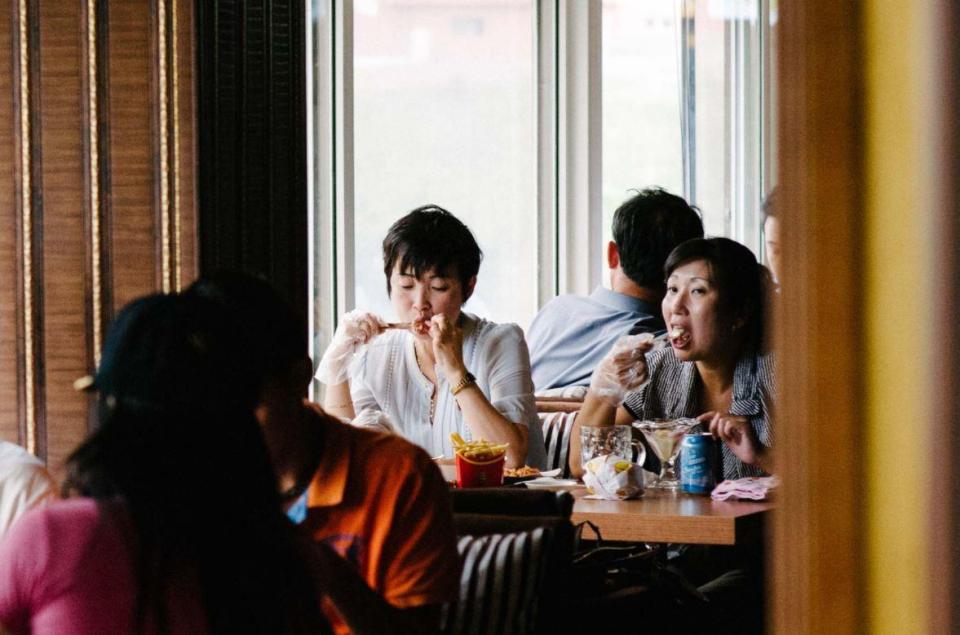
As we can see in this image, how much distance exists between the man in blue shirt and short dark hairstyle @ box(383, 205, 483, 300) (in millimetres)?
883

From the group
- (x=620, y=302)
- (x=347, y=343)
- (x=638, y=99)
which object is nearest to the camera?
(x=347, y=343)

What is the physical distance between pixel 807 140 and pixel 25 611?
818 millimetres

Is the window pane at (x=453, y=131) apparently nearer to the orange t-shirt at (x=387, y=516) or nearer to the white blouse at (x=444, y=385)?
the white blouse at (x=444, y=385)

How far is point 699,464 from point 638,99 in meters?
2.97

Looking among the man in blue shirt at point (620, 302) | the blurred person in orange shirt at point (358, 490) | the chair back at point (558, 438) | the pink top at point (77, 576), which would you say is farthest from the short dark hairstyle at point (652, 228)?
the pink top at point (77, 576)

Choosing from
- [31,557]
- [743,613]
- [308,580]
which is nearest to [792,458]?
[308,580]

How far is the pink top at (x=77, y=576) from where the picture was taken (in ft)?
3.62

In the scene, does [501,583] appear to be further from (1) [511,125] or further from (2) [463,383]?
(1) [511,125]

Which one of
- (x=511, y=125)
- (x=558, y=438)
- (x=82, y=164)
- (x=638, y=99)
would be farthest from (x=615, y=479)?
(x=638, y=99)

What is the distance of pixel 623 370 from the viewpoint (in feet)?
10.8

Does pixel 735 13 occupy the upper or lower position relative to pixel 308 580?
upper

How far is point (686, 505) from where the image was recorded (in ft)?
8.70

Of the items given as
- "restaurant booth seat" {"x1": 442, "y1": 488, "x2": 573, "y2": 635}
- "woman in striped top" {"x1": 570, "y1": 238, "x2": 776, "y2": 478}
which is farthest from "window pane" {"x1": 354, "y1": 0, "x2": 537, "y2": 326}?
"restaurant booth seat" {"x1": 442, "y1": 488, "x2": 573, "y2": 635}

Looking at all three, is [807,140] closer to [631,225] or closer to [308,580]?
[308,580]
